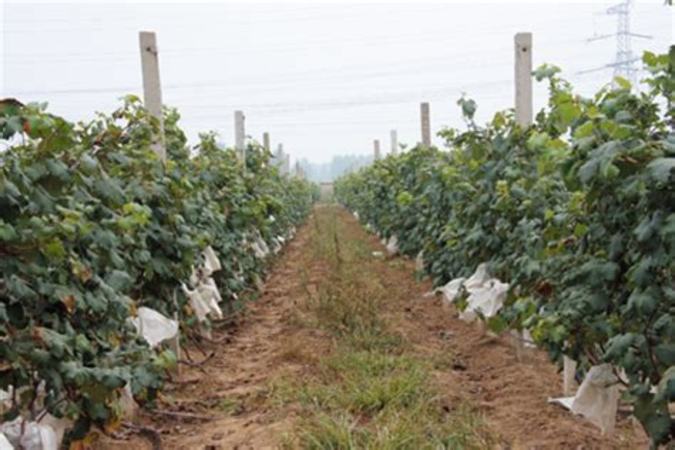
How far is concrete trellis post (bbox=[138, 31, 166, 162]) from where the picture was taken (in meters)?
6.14

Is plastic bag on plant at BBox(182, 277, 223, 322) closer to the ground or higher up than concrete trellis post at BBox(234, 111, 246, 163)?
closer to the ground

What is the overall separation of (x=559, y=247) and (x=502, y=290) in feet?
6.07

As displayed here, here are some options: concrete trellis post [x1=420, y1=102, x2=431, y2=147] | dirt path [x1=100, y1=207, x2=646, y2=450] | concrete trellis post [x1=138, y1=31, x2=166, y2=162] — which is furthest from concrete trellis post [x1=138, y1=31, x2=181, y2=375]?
concrete trellis post [x1=420, y1=102, x2=431, y2=147]

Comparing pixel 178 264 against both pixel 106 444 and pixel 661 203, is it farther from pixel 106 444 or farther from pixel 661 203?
pixel 661 203

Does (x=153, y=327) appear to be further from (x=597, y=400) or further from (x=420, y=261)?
(x=420, y=261)

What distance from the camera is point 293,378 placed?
570 centimetres

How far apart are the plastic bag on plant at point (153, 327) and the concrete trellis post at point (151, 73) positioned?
5.34 ft

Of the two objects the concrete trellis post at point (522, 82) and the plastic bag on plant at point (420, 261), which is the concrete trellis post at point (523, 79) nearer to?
the concrete trellis post at point (522, 82)

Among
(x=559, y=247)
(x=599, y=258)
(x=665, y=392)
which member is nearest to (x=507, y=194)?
(x=559, y=247)

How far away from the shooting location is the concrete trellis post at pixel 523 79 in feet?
20.4

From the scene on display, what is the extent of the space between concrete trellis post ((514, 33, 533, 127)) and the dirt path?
1.78 meters

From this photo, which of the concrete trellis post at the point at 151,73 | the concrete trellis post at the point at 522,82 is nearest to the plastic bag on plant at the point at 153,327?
the concrete trellis post at the point at 151,73

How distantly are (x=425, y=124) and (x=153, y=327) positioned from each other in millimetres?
9949

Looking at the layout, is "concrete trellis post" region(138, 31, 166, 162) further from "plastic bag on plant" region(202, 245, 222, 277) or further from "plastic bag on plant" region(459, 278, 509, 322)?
"plastic bag on plant" region(459, 278, 509, 322)
